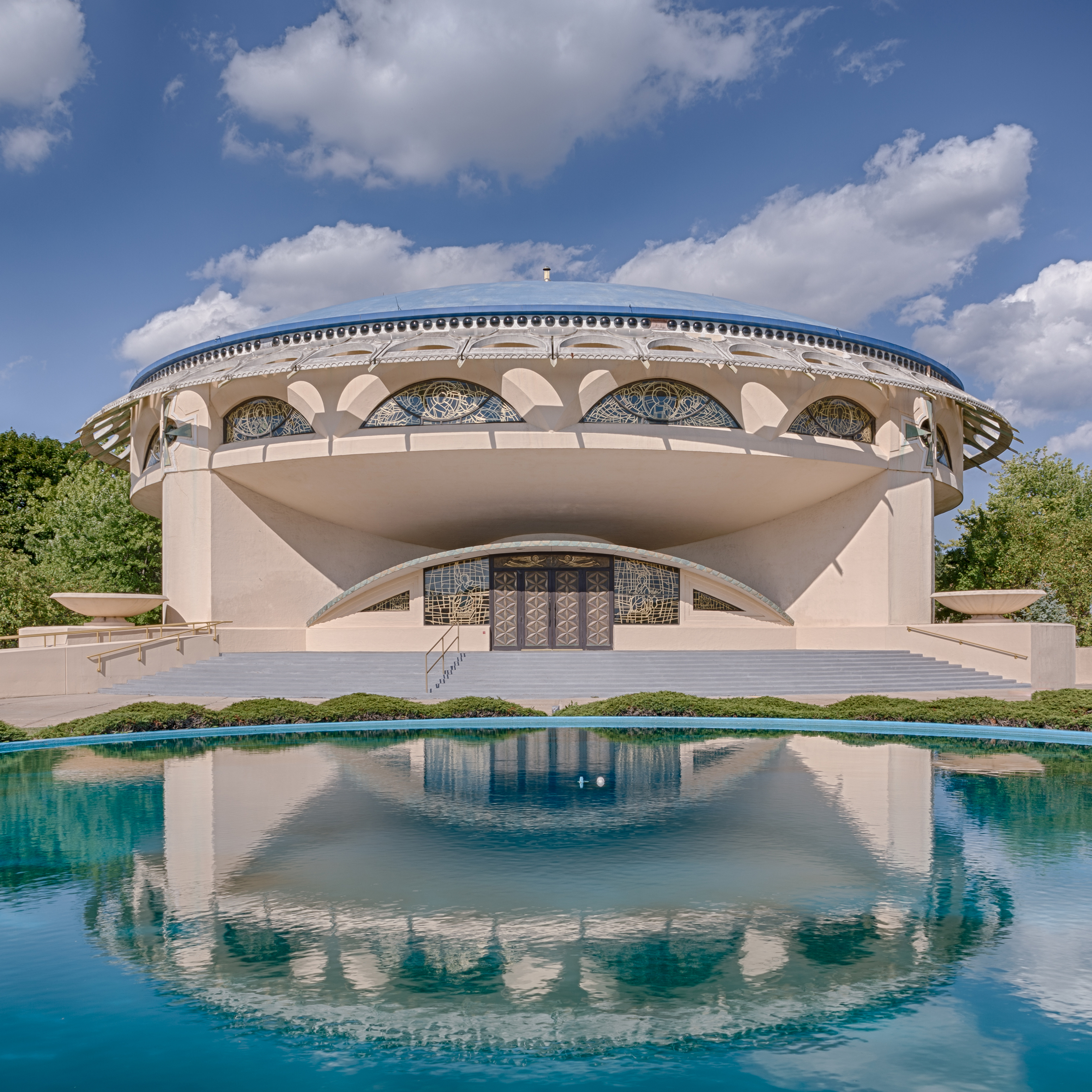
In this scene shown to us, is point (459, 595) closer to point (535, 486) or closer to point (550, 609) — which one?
point (550, 609)

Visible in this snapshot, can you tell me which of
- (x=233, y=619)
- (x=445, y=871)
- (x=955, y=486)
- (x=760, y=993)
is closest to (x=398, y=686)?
(x=233, y=619)

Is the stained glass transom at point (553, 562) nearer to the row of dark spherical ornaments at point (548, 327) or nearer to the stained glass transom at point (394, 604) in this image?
the stained glass transom at point (394, 604)

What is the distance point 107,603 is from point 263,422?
6410 millimetres

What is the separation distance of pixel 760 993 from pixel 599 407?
20.2 m

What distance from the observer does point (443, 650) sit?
23500 mm

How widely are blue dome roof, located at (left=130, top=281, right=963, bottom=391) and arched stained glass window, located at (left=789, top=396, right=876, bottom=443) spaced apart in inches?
72.9

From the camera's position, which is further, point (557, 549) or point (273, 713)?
point (557, 549)


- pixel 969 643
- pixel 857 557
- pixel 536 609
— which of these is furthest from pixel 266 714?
pixel 857 557

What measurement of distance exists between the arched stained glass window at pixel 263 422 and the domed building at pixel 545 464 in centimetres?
7

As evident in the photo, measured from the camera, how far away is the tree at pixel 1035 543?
107ft

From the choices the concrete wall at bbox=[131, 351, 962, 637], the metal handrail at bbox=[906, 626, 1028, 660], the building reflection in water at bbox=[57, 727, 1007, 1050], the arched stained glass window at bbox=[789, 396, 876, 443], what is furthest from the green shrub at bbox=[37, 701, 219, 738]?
the metal handrail at bbox=[906, 626, 1028, 660]

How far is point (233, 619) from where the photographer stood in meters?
26.3

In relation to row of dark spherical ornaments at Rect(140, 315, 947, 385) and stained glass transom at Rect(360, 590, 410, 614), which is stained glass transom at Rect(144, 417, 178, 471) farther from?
stained glass transom at Rect(360, 590, 410, 614)

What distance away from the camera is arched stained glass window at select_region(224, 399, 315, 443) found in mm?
25125
